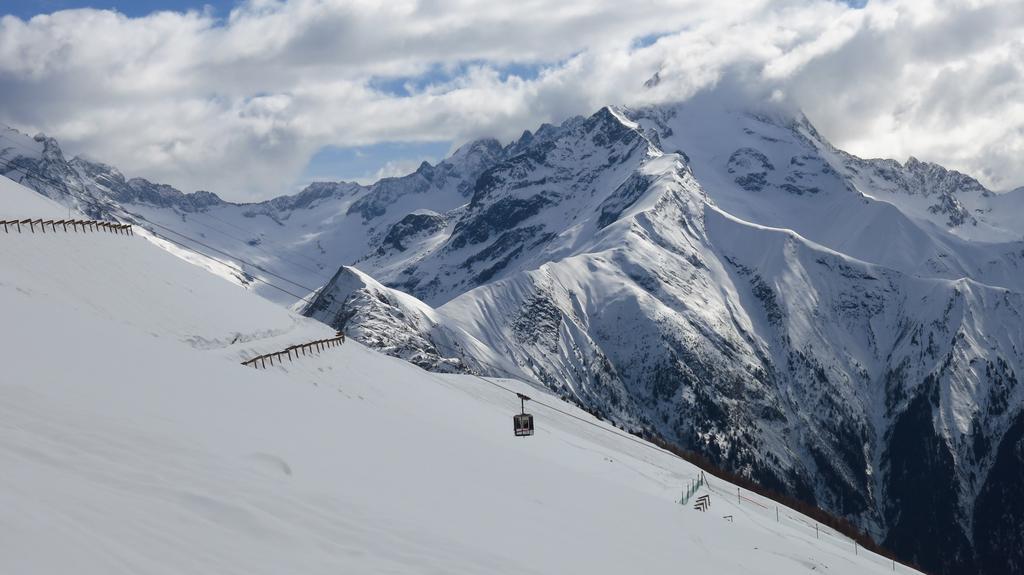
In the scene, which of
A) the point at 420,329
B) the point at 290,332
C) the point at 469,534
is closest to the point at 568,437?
the point at 290,332

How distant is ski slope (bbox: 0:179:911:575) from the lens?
13.2 meters

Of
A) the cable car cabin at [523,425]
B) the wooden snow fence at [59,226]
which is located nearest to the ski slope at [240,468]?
the cable car cabin at [523,425]

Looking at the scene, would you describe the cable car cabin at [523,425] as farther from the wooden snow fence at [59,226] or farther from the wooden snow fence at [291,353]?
the wooden snow fence at [59,226]

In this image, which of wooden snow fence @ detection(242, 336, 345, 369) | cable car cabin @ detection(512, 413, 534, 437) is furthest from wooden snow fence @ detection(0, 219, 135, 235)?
cable car cabin @ detection(512, 413, 534, 437)

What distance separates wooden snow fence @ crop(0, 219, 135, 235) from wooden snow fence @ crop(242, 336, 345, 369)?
13.5 metres

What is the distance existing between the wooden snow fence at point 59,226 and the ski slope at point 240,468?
1.07 meters

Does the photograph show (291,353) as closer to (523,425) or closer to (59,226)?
(523,425)

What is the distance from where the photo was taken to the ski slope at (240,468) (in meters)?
13.2

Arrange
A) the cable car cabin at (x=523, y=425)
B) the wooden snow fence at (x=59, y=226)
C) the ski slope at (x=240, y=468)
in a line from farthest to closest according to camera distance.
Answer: the cable car cabin at (x=523, y=425) → the wooden snow fence at (x=59, y=226) → the ski slope at (x=240, y=468)

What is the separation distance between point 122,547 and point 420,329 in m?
182

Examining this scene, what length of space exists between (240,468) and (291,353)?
76.4 ft

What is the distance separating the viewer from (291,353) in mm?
39875

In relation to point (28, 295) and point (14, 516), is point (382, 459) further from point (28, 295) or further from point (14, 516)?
point (28, 295)

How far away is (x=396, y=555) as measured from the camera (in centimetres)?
1555
